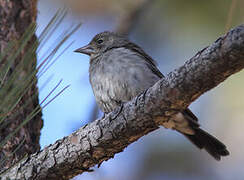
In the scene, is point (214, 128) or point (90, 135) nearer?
point (90, 135)

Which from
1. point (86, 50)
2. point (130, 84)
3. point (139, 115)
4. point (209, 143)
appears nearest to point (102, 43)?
point (86, 50)

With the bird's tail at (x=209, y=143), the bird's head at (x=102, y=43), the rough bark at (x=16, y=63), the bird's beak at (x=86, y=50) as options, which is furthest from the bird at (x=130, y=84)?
the rough bark at (x=16, y=63)

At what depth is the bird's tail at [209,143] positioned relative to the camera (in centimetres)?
378

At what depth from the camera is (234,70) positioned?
2.15 m

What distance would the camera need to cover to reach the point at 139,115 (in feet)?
8.46

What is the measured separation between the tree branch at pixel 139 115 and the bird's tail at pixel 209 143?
1329 millimetres

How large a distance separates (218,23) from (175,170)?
75.1 inches

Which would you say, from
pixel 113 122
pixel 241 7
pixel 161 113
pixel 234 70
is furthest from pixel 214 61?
pixel 241 7

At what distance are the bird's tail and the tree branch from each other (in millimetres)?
1329

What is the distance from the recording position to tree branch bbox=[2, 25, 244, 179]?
2137mm

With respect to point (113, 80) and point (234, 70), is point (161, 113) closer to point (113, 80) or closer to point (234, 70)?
point (234, 70)

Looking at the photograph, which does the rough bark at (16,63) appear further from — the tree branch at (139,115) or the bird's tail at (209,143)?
the bird's tail at (209,143)

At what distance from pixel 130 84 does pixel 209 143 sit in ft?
2.89

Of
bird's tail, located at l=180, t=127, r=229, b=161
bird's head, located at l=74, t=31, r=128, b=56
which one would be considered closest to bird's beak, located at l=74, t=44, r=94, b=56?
bird's head, located at l=74, t=31, r=128, b=56
